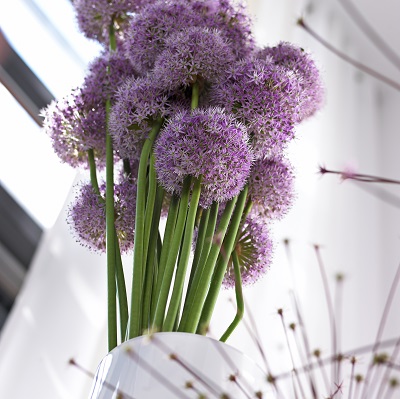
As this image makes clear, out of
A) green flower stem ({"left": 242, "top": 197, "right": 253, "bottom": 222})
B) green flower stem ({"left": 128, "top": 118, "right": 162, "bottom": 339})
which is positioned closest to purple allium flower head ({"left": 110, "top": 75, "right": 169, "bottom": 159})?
green flower stem ({"left": 128, "top": 118, "right": 162, "bottom": 339})

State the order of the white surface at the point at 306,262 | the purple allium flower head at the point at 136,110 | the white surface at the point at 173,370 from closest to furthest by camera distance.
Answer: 1. the white surface at the point at 173,370
2. the purple allium flower head at the point at 136,110
3. the white surface at the point at 306,262

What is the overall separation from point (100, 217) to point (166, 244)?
0.07 metres

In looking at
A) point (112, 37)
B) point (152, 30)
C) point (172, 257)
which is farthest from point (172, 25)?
point (172, 257)

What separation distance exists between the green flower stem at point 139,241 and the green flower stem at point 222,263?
0.05m

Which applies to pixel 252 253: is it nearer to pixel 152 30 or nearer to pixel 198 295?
pixel 198 295

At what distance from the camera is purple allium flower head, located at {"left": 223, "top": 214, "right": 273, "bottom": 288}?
1.99ft

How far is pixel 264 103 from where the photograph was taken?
56 centimetres

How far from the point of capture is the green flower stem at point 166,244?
56cm

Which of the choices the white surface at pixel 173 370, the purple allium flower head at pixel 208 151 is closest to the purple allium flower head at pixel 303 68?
the purple allium flower head at pixel 208 151

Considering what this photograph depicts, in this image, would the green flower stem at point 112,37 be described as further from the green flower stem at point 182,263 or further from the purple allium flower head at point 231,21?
the green flower stem at point 182,263

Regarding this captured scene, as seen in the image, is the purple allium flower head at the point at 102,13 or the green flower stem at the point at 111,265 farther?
the purple allium flower head at the point at 102,13

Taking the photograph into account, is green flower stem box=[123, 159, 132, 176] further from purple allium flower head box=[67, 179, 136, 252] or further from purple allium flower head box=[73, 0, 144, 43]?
purple allium flower head box=[73, 0, 144, 43]

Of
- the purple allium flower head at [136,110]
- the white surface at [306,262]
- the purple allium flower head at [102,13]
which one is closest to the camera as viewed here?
the purple allium flower head at [136,110]

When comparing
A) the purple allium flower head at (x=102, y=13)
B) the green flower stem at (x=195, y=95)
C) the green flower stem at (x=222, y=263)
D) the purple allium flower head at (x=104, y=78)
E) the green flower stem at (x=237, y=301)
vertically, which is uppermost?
the purple allium flower head at (x=102, y=13)
